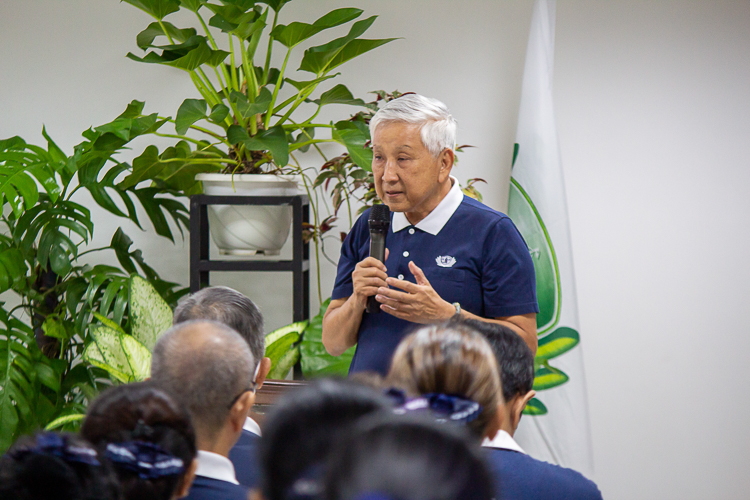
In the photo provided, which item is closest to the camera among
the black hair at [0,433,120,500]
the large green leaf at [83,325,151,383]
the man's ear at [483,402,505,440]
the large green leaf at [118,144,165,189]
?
the black hair at [0,433,120,500]

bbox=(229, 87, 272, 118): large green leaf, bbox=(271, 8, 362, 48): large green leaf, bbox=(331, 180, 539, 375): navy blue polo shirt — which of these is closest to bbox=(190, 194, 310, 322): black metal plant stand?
bbox=(229, 87, 272, 118): large green leaf

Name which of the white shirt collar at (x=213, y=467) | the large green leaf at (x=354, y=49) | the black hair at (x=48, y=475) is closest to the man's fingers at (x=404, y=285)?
the white shirt collar at (x=213, y=467)

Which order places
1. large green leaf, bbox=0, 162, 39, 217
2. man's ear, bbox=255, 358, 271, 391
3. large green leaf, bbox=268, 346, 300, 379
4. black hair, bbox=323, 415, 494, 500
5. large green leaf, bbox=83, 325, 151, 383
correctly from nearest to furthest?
black hair, bbox=323, 415, 494, 500 < man's ear, bbox=255, 358, 271, 391 < large green leaf, bbox=83, 325, 151, 383 < large green leaf, bbox=0, 162, 39, 217 < large green leaf, bbox=268, 346, 300, 379

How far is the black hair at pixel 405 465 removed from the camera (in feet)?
1.46

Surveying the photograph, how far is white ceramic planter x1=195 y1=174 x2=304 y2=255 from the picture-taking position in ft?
8.07

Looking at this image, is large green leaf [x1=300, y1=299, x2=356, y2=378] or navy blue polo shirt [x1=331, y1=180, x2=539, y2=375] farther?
large green leaf [x1=300, y1=299, x2=356, y2=378]

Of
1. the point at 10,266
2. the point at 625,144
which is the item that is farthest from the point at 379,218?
the point at 625,144

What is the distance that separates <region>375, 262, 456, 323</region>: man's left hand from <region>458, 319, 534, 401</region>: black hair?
0.21 meters

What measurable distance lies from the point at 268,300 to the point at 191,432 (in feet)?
7.53

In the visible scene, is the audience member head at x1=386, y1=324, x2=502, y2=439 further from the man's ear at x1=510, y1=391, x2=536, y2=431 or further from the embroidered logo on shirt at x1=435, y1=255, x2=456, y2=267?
the embroidered logo on shirt at x1=435, y1=255, x2=456, y2=267

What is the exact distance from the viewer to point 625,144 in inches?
119

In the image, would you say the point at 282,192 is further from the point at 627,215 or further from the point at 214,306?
the point at 627,215

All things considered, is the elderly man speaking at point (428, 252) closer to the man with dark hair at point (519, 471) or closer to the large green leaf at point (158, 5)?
the man with dark hair at point (519, 471)

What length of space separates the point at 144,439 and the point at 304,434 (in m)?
0.32
